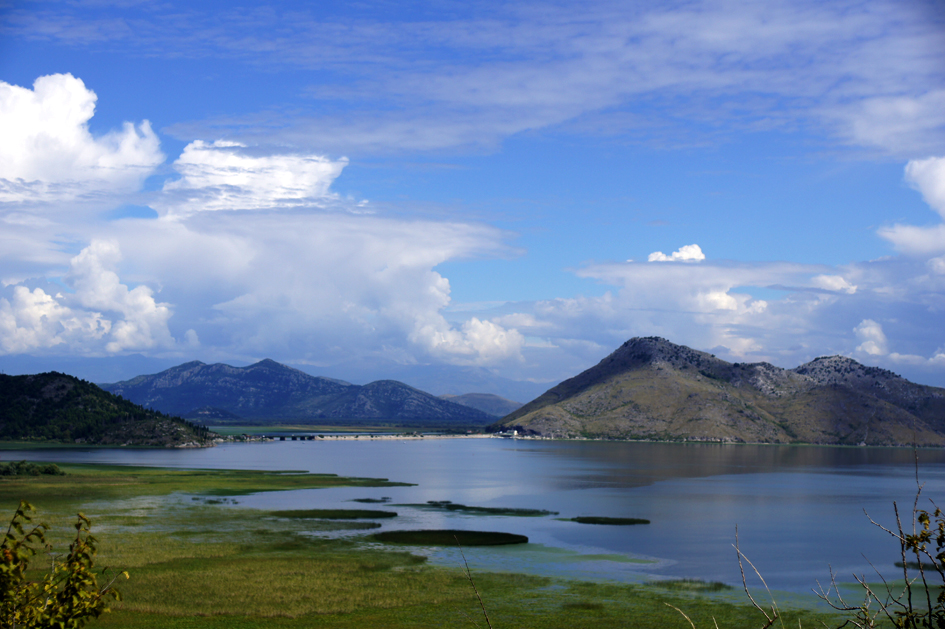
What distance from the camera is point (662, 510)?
10006cm

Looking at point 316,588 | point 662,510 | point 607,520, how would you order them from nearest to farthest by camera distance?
1. point 316,588
2. point 607,520
3. point 662,510

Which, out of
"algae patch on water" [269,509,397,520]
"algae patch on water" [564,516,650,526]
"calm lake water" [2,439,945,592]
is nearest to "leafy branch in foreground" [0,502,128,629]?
"calm lake water" [2,439,945,592]

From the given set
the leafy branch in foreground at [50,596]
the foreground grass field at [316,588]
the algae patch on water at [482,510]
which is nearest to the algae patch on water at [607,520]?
the algae patch on water at [482,510]

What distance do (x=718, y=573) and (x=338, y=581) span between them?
30331 mm

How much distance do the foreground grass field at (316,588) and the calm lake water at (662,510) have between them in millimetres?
6276

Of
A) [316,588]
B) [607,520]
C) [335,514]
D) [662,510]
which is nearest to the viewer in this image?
[316,588]

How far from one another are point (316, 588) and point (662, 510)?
6301 cm

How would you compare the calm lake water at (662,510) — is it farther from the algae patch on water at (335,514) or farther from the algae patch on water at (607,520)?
the algae patch on water at (335,514)

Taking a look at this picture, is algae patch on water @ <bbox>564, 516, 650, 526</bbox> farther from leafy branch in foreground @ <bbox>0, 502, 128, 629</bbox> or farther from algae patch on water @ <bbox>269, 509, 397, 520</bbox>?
leafy branch in foreground @ <bbox>0, 502, 128, 629</bbox>

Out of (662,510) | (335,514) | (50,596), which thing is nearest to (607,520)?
(662,510)

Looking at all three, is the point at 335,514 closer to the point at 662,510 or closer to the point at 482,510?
the point at 482,510

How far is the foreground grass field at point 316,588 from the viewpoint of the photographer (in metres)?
42.9

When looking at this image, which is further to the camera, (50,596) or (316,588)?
(316,588)

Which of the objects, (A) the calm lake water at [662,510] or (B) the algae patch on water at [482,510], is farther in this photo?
(B) the algae patch on water at [482,510]
